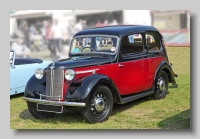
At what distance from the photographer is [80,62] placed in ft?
20.2

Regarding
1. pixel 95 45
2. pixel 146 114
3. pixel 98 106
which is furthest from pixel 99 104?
pixel 95 45

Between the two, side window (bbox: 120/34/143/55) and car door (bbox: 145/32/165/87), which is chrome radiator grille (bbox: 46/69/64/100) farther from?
car door (bbox: 145/32/165/87)

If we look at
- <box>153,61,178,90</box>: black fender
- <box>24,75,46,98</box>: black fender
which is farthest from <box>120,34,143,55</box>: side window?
<box>24,75,46,98</box>: black fender

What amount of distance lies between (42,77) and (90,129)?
1.23 meters

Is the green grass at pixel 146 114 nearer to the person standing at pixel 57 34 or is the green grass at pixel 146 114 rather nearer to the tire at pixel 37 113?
the tire at pixel 37 113

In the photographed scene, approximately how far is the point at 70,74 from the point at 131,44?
1593mm

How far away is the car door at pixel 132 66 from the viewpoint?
21.8ft

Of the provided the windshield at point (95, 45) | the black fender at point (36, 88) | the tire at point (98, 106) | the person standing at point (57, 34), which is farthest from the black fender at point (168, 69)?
the black fender at point (36, 88)

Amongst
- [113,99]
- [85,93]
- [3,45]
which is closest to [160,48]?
[113,99]

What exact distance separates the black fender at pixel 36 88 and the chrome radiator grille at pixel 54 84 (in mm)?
120

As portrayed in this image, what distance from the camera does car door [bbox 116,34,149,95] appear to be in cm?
665

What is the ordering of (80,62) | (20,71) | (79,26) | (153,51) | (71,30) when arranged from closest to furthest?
(80,62), (79,26), (71,30), (153,51), (20,71)

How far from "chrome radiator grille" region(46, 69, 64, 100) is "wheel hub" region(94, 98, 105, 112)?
60cm

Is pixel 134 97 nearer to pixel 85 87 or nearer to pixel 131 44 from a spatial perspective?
pixel 131 44
